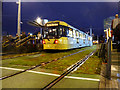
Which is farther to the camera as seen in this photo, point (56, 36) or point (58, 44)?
point (56, 36)

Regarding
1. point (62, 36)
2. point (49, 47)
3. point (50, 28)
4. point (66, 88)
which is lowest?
point (66, 88)

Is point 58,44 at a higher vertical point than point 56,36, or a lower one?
lower

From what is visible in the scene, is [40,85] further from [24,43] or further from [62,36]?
[24,43]

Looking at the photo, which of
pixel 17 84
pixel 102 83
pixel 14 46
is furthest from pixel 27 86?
pixel 14 46

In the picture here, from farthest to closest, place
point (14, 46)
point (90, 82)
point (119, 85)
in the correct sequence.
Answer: point (14, 46), point (90, 82), point (119, 85)

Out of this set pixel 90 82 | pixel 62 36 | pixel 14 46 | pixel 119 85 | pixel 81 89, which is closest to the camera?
pixel 81 89

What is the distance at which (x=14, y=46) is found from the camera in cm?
1370

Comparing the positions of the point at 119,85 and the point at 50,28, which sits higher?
the point at 50,28

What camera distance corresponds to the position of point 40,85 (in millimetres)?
3715

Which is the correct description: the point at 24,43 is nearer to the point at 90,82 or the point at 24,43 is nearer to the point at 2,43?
the point at 2,43

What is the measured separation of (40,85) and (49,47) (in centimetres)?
941

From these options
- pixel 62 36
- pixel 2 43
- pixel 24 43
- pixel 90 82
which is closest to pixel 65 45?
pixel 62 36

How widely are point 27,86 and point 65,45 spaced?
9.75 metres

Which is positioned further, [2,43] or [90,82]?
[2,43]
